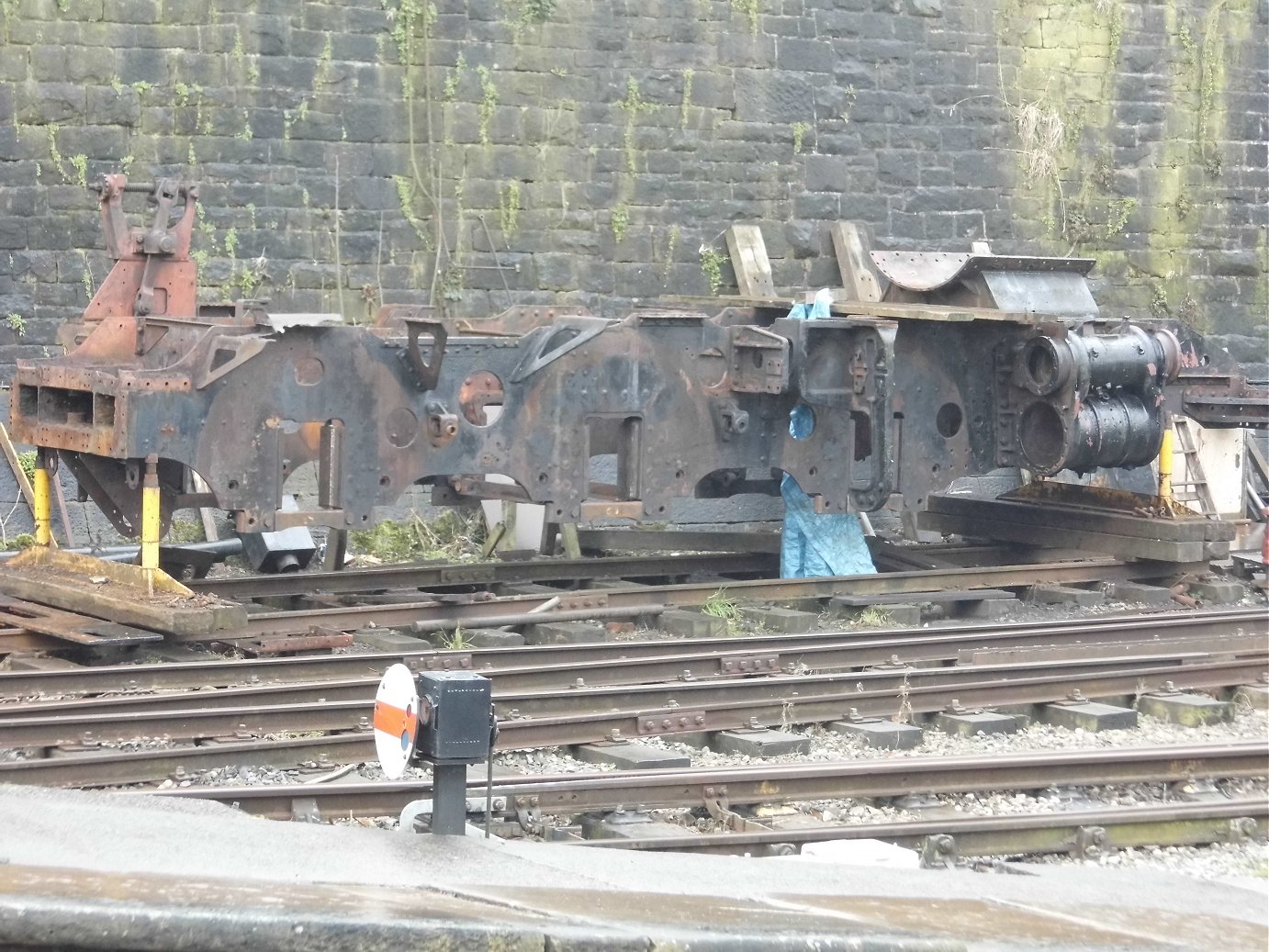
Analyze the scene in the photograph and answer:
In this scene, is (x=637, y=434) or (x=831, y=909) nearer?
(x=831, y=909)

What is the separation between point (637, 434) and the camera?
36.5 feet

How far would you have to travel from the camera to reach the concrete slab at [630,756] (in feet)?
23.6

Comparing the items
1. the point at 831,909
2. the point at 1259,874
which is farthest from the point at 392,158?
Result: the point at 831,909

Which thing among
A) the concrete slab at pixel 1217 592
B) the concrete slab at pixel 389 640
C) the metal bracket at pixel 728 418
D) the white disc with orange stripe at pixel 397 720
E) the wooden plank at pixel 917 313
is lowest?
the concrete slab at pixel 1217 592

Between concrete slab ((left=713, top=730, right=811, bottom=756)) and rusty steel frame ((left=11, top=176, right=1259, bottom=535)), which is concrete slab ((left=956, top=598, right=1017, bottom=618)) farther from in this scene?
concrete slab ((left=713, top=730, right=811, bottom=756))

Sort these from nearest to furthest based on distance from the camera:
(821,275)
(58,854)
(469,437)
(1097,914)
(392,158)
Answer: (58,854), (1097,914), (469,437), (392,158), (821,275)

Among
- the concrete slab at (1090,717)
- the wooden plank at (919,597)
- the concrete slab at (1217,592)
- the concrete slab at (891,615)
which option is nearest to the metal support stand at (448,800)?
the concrete slab at (1090,717)

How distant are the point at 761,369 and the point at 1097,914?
659cm

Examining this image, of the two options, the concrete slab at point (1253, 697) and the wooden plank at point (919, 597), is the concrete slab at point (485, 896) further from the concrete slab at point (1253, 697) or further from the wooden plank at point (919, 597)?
the wooden plank at point (919, 597)

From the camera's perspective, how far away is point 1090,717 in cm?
835

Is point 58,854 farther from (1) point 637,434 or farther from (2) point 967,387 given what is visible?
(2) point 967,387

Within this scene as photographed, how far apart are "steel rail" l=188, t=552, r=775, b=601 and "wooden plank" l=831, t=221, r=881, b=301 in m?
3.97

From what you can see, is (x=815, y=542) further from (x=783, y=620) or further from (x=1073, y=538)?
(x=1073, y=538)

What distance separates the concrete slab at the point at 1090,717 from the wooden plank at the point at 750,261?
7382 mm
